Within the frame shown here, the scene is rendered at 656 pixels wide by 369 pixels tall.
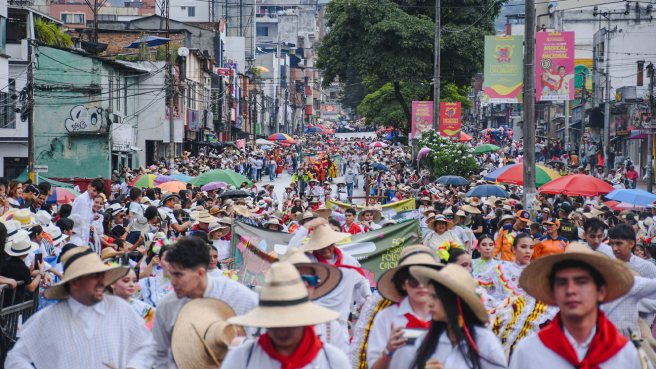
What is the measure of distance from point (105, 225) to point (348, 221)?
3756 millimetres

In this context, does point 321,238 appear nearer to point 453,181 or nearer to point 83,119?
point 453,181

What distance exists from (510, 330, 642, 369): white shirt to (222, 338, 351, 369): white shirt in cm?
80

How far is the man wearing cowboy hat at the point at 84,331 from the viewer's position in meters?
4.54

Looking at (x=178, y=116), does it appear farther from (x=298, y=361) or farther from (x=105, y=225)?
(x=298, y=361)

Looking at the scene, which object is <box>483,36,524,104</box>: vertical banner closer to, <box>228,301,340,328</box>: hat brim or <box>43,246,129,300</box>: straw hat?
<box>43,246,129,300</box>: straw hat

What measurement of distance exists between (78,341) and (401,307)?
182 centimetres

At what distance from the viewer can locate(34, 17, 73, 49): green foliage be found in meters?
31.8

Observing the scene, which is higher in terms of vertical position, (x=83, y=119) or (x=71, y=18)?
(x=71, y=18)

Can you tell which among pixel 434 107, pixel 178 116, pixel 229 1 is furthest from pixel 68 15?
pixel 434 107

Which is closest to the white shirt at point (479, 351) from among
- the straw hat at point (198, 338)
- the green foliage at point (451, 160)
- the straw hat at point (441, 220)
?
the straw hat at point (198, 338)

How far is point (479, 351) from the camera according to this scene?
3965 mm

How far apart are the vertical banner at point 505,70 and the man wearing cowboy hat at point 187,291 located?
16.2 meters

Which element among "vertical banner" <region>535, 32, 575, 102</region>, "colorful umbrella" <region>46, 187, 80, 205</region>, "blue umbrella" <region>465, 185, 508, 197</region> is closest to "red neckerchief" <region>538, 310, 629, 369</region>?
"colorful umbrella" <region>46, 187, 80, 205</region>

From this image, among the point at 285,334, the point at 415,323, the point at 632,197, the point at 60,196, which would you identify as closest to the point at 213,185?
Result: the point at 60,196
